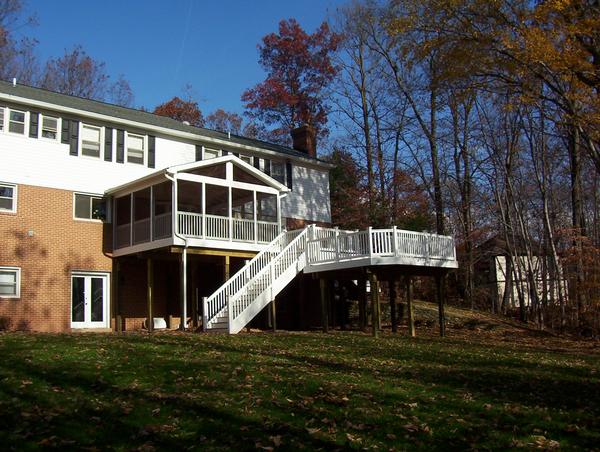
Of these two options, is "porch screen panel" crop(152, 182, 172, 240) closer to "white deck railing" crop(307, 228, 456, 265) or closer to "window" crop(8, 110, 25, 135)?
"window" crop(8, 110, 25, 135)

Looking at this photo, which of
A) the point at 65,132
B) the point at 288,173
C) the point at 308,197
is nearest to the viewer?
the point at 65,132

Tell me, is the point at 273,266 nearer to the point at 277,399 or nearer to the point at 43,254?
the point at 43,254

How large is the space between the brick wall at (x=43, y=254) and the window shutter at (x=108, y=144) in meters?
1.91

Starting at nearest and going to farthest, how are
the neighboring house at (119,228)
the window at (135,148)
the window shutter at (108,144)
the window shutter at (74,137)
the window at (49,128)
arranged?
1. the neighboring house at (119,228)
2. the window at (49,128)
3. the window shutter at (74,137)
4. the window shutter at (108,144)
5. the window at (135,148)

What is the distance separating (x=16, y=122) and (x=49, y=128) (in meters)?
1.01

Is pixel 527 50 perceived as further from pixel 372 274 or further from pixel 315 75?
pixel 315 75

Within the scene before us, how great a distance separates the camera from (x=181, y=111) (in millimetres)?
41688

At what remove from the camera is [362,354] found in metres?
13.6

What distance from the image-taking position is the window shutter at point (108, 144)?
21922 millimetres

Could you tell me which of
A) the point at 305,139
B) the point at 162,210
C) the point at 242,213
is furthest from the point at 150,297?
the point at 305,139

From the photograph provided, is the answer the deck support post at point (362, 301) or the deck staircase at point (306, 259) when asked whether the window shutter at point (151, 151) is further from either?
the deck support post at point (362, 301)

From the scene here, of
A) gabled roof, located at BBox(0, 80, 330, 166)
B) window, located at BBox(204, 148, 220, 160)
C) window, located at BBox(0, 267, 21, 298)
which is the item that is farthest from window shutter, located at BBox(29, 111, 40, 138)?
window, located at BBox(204, 148, 220, 160)

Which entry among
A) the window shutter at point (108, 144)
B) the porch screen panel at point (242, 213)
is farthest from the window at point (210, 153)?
the window shutter at point (108, 144)

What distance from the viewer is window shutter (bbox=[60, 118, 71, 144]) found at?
21.0 metres
